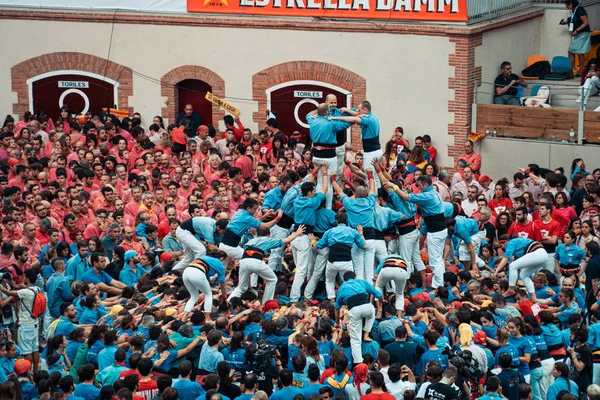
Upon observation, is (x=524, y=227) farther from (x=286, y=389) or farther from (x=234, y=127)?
(x=234, y=127)

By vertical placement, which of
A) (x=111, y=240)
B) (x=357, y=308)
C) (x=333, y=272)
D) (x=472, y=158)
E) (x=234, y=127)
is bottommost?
(x=357, y=308)

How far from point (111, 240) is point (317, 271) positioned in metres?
4.09

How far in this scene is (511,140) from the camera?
25594 mm

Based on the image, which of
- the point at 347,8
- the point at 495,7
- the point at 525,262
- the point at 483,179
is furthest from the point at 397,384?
the point at 495,7

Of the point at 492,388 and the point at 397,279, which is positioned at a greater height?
the point at 397,279

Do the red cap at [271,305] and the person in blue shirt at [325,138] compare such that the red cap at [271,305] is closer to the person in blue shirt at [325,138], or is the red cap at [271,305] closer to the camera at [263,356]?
the camera at [263,356]

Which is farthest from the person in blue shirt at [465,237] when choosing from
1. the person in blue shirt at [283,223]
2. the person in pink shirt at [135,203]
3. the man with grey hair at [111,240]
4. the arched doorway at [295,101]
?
the arched doorway at [295,101]

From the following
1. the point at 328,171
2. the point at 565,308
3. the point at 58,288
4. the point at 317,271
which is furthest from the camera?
the point at 328,171

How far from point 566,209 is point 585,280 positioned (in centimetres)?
239

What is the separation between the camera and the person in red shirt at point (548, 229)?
1984 centimetres

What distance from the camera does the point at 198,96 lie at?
29.0 m

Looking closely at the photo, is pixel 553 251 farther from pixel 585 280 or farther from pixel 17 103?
pixel 17 103

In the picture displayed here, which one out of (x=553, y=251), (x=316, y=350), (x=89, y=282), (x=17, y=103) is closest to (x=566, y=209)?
(x=553, y=251)

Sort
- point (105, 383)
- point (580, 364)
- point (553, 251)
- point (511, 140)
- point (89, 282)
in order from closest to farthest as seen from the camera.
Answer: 1. point (105, 383)
2. point (580, 364)
3. point (89, 282)
4. point (553, 251)
5. point (511, 140)
